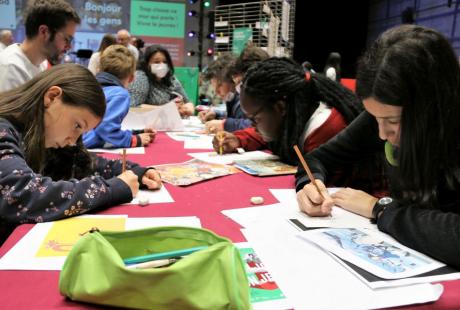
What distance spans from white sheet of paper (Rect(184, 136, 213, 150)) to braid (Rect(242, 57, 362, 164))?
506 mm

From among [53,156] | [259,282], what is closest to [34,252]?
[259,282]

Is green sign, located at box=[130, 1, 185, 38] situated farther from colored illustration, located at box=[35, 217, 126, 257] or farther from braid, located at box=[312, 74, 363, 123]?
colored illustration, located at box=[35, 217, 126, 257]

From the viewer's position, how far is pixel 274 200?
121cm

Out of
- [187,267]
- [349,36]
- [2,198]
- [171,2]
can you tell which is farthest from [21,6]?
[187,267]

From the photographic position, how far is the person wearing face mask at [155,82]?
3217 millimetres

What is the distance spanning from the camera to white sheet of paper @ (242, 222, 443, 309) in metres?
0.66

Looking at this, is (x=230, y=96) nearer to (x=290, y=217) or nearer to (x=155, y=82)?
(x=155, y=82)

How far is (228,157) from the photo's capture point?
1.80m

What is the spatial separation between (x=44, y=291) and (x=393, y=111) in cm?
76

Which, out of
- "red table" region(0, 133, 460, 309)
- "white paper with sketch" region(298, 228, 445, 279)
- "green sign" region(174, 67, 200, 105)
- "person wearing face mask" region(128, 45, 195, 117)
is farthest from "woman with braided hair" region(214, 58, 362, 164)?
"green sign" region(174, 67, 200, 105)

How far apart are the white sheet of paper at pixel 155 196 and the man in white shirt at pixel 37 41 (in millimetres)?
1285

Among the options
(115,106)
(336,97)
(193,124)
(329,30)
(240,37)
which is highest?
(329,30)

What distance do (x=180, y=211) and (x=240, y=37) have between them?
3.41 metres

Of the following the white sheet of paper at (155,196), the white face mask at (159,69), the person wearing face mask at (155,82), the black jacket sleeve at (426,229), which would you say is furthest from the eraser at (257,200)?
the white face mask at (159,69)
